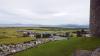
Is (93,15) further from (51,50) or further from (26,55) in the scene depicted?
(26,55)

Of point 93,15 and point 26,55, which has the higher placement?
point 93,15

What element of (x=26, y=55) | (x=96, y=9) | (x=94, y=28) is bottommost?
(x=26, y=55)

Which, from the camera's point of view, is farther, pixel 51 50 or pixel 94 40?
pixel 94 40

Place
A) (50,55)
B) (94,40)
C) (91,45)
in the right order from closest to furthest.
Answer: (50,55) → (91,45) → (94,40)

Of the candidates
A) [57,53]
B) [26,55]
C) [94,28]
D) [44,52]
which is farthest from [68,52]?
[94,28]

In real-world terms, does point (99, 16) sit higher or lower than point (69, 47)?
higher

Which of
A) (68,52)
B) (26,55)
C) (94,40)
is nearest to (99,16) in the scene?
(94,40)

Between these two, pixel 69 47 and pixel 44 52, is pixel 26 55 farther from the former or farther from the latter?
pixel 69 47

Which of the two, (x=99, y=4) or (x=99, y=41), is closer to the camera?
(x=99, y=41)

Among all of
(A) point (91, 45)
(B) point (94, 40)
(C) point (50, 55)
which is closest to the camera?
(C) point (50, 55)
